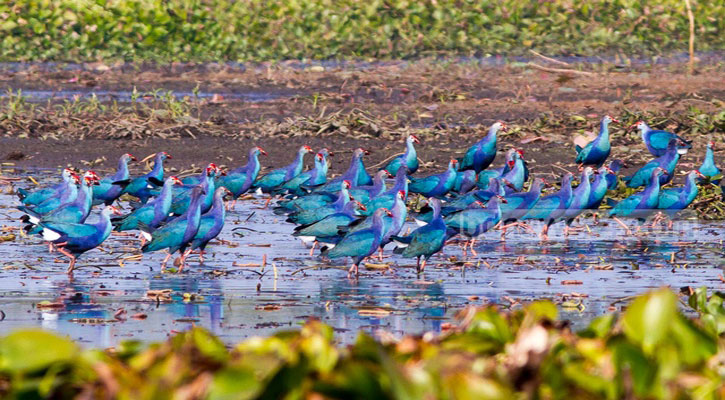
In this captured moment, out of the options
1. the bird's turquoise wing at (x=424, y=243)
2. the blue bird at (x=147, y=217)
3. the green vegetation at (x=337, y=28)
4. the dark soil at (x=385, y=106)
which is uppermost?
the green vegetation at (x=337, y=28)

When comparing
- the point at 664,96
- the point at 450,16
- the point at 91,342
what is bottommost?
the point at 91,342

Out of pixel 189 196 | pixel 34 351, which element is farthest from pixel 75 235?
pixel 34 351

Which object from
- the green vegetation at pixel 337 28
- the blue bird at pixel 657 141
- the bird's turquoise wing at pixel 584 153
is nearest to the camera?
the bird's turquoise wing at pixel 584 153

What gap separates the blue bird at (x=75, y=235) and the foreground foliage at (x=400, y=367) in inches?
253

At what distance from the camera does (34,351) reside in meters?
3.19

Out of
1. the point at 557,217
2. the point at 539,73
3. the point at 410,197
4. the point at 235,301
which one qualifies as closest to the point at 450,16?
the point at 539,73

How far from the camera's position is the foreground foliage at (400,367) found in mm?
2949

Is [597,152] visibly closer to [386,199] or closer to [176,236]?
[386,199]

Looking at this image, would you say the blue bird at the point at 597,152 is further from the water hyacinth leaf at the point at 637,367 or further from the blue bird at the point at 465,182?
the water hyacinth leaf at the point at 637,367

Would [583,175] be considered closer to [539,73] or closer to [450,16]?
[539,73]

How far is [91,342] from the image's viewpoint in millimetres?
7199

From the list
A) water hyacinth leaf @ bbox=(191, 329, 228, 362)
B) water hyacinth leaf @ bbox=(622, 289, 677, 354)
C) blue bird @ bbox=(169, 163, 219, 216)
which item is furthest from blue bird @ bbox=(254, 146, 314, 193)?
water hyacinth leaf @ bbox=(622, 289, 677, 354)

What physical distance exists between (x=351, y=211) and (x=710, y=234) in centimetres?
349

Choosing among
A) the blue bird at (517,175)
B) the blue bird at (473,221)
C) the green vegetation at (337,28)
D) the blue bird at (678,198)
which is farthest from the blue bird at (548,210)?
the green vegetation at (337,28)
